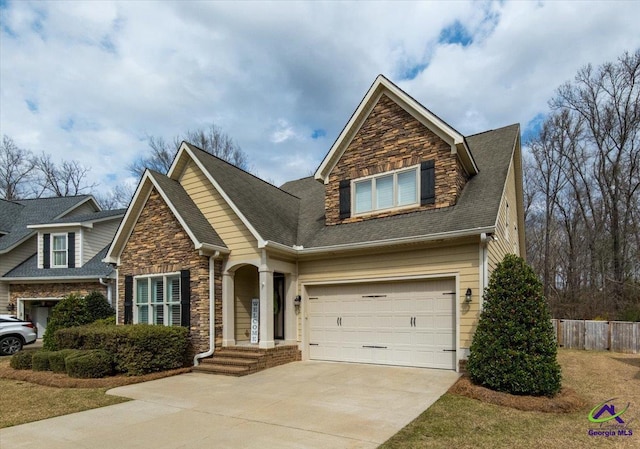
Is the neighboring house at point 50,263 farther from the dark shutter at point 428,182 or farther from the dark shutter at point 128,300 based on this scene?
the dark shutter at point 428,182

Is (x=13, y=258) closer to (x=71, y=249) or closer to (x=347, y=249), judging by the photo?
(x=71, y=249)

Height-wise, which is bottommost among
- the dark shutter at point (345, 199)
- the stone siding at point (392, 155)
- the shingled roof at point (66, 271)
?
the shingled roof at point (66, 271)

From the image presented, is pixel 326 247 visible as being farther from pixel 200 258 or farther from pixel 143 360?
pixel 143 360

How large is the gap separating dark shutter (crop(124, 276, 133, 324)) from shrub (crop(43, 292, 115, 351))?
1.97 meters

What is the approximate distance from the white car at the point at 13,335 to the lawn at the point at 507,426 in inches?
597

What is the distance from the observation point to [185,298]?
37.1 feet

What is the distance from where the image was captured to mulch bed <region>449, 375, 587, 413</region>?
6707mm

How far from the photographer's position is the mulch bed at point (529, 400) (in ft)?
22.0

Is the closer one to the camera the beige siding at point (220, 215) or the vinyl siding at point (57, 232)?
the beige siding at point (220, 215)

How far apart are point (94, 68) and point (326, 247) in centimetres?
896

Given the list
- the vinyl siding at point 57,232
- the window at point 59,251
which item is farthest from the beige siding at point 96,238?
the window at point 59,251

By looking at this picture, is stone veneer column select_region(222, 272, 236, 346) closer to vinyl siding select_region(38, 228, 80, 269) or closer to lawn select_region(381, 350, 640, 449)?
lawn select_region(381, 350, 640, 449)

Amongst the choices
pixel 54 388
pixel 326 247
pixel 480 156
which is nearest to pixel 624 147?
pixel 480 156

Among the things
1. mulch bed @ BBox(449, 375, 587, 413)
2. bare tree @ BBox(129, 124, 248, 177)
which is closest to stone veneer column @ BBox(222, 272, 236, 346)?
mulch bed @ BBox(449, 375, 587, 413)
